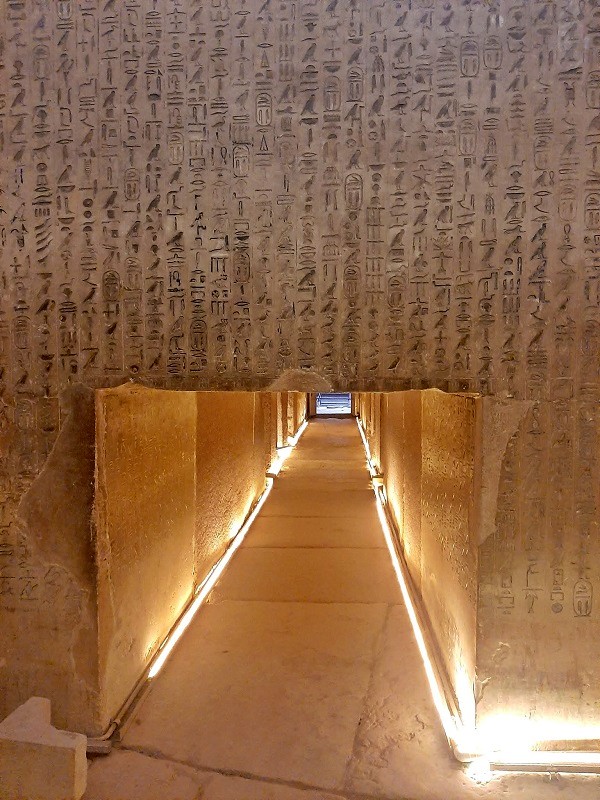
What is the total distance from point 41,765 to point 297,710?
1248mm

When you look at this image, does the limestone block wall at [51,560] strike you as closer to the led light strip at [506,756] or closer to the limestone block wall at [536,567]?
the led light strip at [506,756]

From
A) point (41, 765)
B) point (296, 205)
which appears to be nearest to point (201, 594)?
point (41, 765)

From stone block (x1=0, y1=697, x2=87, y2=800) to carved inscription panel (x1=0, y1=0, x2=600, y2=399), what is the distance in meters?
1.53

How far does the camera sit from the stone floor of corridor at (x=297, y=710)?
2.34m

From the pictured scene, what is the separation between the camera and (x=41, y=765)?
7.39 ft

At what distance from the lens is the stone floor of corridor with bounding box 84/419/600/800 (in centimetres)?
234

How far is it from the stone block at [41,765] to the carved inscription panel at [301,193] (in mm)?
1532

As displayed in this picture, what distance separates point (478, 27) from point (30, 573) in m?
3.29

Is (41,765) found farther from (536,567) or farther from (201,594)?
(536,567)

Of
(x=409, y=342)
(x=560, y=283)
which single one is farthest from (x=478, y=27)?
(x=409, y=342)

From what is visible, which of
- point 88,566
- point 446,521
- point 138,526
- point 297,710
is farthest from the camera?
point 446,521

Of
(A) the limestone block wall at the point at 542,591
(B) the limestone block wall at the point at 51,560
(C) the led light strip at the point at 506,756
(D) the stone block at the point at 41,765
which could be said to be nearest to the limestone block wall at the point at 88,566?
(B) the limestone block wall at the point at 51,560

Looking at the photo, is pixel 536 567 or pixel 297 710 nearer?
pixel 536 567

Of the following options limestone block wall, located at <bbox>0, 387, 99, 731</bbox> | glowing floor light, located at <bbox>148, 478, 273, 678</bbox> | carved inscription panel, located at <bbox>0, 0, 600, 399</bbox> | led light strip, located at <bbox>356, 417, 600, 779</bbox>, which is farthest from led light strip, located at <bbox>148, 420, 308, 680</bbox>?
carved inscription panel, located at <bbox>0, 0, 600, 399</bbox>
